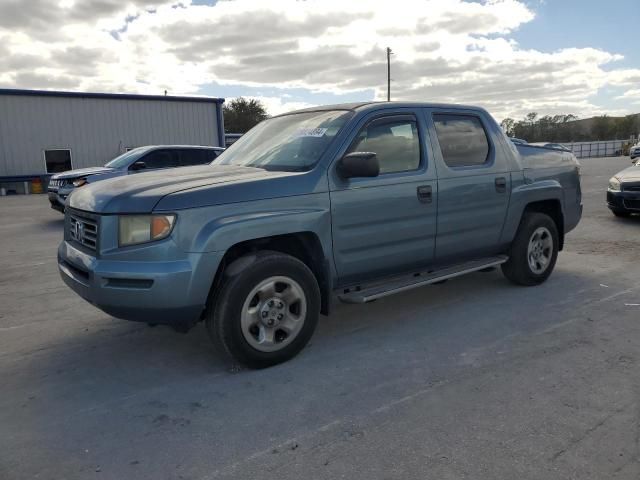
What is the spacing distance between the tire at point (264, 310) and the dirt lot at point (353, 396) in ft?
0.51

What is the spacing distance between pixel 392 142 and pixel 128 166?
903 cm

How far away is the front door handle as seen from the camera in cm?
446

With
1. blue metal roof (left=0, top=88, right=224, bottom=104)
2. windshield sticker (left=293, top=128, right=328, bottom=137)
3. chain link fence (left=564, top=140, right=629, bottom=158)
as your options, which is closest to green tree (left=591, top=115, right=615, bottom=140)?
chain link fence (left=564, top=140, right=629, bottom=158)

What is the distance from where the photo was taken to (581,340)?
4125 mm

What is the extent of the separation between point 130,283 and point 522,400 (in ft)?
8.17

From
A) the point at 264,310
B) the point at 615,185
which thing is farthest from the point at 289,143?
the point at 615,185

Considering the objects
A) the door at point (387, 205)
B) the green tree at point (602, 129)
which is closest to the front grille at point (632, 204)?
the door at point (387, 205)

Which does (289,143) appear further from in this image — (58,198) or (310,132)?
(58,198)

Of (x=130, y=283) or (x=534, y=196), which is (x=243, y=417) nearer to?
(x=130, y=283)

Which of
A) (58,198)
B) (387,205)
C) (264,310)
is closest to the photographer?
(264,310)

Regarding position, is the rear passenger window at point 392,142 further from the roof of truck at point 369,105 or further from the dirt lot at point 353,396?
the dirt lot at point 353,396

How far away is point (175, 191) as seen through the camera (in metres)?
3.43

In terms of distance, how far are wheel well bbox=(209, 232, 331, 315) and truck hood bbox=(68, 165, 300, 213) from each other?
377 millimetres

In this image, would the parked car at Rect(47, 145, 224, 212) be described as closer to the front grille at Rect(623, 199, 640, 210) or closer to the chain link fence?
the front grille at Rect(623, 199, 640, 210)
